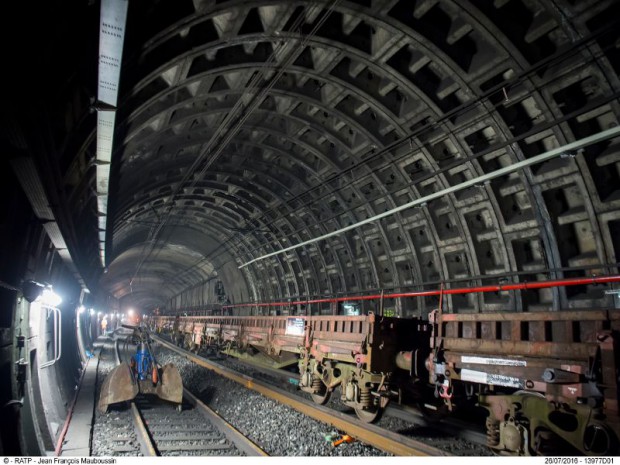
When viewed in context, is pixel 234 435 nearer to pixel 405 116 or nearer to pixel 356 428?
pixel 356 428

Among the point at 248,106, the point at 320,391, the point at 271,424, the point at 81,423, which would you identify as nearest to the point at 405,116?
the point at 248,106

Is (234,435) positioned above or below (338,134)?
below

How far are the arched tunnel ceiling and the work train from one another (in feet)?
11.2

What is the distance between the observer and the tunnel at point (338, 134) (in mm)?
4719

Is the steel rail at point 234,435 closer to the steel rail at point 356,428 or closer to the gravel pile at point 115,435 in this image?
the gravel pile at point 115,435

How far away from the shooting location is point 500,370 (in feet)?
15.6

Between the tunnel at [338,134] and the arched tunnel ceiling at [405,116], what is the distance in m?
0.04

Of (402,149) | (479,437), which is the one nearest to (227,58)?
(402,149)

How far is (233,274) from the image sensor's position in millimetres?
23875

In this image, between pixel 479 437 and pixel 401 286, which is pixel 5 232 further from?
pixel 401 286

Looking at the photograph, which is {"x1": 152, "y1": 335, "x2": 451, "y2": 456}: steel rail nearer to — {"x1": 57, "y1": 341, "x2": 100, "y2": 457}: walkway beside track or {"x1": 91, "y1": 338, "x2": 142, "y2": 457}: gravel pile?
{"x1": 91, "y1": 338, "x2": 142, "y2": 457}: gravel pile

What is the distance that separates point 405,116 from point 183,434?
28.0 ft

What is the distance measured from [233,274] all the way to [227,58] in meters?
17.5

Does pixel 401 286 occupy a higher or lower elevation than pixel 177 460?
higher
